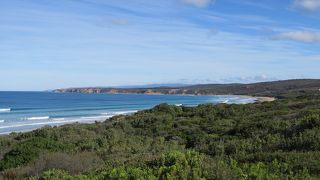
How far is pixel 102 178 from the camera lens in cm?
561

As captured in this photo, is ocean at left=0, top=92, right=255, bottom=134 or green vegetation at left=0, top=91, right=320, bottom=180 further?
ocean at left=0, top=92, right=255, bottom=134

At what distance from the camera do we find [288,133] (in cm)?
1091

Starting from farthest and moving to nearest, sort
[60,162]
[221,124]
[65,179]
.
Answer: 1. [221,124]
2. [60,162]
3. [65,179]

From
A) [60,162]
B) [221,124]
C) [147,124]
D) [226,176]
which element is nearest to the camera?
[226,176]

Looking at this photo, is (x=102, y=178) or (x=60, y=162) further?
(x=60, y=162)

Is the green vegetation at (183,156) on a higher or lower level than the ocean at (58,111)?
higher

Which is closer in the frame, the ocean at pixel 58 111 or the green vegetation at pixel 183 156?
the green vegetation at pixel 183 156

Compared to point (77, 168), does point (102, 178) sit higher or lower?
higher

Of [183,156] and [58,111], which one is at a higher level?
[183,156]

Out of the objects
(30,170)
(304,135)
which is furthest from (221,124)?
(30,170)

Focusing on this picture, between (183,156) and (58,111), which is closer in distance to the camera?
(183,156)

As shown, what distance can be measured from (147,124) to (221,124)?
4.17 metres

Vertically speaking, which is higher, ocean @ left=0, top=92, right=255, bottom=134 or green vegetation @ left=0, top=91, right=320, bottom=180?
green vegetation @ left=0, top=91, right=320, bottom=180

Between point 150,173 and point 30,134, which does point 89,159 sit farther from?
point 30,134
